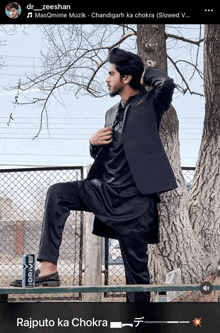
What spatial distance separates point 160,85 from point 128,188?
75 centimetres

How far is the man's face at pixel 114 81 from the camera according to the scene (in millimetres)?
3033

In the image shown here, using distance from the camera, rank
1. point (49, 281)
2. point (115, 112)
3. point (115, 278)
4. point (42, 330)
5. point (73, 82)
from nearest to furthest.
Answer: point (42, 330) → point (49, 281) → point (115, 112) → point (73, 82) → point (115, 278)

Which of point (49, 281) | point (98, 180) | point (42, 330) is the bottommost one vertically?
point (42, 330)

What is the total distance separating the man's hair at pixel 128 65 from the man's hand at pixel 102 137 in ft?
1.23

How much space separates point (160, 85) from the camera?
2826mm

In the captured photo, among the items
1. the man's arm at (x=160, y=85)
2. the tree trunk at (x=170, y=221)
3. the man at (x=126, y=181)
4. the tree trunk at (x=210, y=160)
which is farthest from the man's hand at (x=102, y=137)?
the tree trunk at (x=210, y=160)

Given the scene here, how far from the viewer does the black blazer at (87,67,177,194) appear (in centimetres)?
290

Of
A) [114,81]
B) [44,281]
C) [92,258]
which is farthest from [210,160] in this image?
[44,281]

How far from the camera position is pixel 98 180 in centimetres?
306

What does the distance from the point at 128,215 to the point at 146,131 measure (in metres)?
0.61

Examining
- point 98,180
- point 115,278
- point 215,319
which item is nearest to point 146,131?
point 98,180
